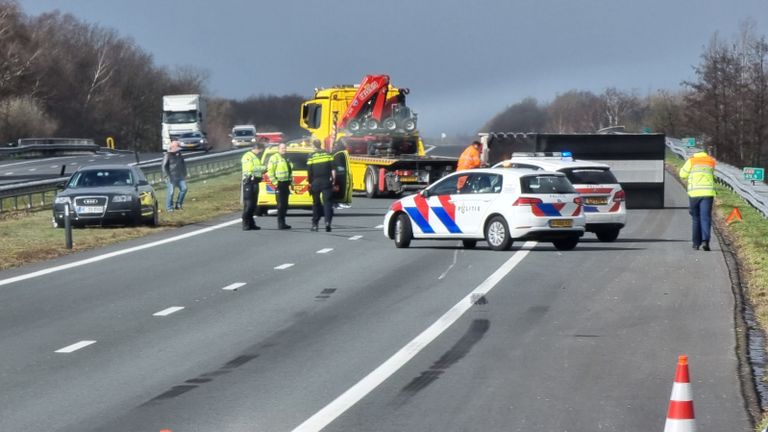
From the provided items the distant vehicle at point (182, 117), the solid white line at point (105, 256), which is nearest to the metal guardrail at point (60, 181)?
the solid white line at point (105, 256)

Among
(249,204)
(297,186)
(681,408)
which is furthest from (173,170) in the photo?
(681,408)

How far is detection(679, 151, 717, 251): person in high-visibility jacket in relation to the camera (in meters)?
24.3

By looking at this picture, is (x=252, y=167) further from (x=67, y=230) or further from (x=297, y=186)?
(x=67, y=230)

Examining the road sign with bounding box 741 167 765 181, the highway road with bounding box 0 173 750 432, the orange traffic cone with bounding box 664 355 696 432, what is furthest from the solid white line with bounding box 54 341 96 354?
the road sign with bounding box 741 167 765 181

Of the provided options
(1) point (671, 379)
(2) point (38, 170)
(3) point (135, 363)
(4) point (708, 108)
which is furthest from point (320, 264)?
(4) point (708, 108)

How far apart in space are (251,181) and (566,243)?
7.95 metres

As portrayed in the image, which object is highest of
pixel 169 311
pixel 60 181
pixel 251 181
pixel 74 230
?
pixel 251 181

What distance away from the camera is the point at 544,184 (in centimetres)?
2444

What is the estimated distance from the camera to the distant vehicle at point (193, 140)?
77.0 metres

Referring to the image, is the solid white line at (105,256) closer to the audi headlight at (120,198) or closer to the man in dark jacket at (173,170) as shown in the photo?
the audi headlight at (120,198)

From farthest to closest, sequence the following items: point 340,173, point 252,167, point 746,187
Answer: point 746,187 → point 340,173 → point 252,167

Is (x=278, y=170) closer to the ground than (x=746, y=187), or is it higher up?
higher up

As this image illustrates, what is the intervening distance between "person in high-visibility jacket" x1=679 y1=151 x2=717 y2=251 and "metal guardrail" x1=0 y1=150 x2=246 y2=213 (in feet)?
53.2

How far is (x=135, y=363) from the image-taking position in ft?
42.8
